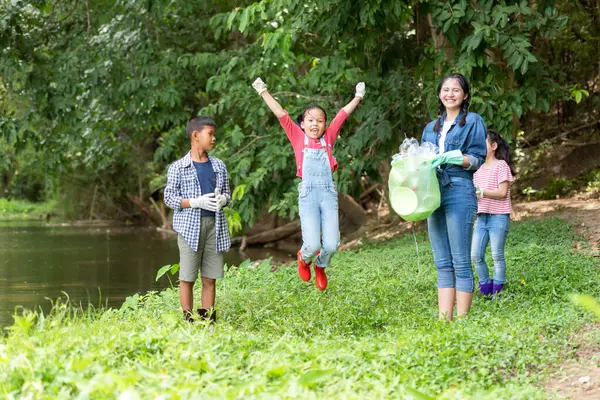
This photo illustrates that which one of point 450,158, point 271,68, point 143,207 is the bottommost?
point 143,207

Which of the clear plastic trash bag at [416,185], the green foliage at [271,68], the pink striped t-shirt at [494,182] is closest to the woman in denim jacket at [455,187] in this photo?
the clear plastic trash bag at [416,185]

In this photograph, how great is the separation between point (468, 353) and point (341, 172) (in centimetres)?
772

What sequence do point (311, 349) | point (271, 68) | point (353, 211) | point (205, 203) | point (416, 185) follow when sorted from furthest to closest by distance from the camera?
point (353, 211) < point (271, 68) < point (205, 203) < point (416, 185) < point (311, 349)

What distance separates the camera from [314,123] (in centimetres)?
698

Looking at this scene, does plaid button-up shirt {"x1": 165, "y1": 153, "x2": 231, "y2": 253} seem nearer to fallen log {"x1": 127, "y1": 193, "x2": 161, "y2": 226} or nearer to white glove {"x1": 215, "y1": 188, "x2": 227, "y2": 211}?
white glove {"x1": 215, "y1": 188, "x2": 227, "y2": 211}

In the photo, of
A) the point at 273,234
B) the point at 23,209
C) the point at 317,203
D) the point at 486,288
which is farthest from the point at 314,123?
the point at 23,209

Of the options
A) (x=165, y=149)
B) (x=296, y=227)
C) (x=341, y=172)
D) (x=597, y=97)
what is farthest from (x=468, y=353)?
(x=296, y=227)

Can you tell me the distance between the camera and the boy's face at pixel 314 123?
6.98 meters

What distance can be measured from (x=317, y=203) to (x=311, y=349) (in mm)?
2369

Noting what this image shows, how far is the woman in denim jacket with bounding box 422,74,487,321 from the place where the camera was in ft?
19.8

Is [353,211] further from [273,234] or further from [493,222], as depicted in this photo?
[493,222]

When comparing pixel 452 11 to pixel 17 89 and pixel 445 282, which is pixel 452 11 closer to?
pixel 445 282

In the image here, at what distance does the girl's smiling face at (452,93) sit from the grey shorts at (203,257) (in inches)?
77.3

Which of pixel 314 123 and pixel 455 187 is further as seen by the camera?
pixel 314 123
